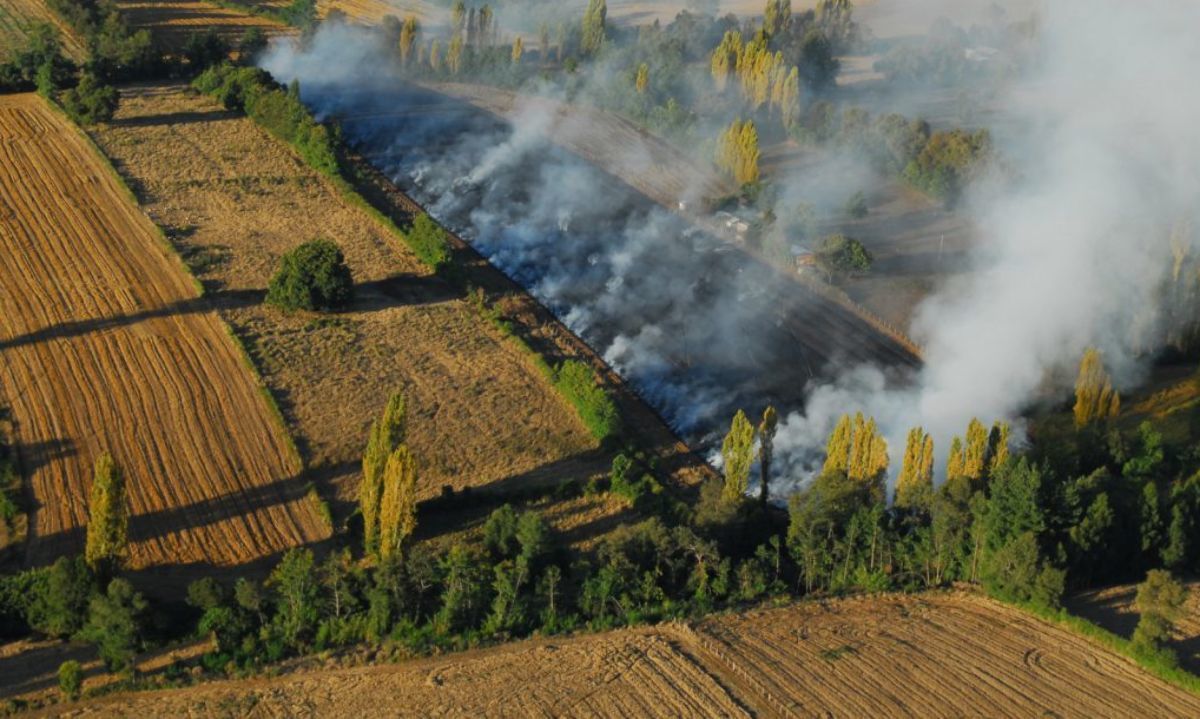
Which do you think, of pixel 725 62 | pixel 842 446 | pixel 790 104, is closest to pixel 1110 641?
pixel 842 446

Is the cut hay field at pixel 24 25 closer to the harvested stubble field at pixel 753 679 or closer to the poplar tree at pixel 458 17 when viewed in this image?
the poplar tree at pixel 458 17

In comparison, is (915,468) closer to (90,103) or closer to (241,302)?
(241,302)

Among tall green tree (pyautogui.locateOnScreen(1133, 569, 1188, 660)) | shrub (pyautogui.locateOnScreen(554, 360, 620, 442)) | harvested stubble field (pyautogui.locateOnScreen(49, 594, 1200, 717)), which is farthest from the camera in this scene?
shrub (pyautogui.locateOnScreen(554, 360, 620, 442))

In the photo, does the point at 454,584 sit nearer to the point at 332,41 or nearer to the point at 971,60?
the point at 332,41

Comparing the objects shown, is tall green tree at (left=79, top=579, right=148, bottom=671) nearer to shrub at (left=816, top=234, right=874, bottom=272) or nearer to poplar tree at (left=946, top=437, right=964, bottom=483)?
poplar tree at (left=946, top=437, right=964, bottom=483)

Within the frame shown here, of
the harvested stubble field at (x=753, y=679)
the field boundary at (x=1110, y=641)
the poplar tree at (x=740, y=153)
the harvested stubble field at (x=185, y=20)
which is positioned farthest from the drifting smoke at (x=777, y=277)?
the harvested stubble field at (x=753, y=679)

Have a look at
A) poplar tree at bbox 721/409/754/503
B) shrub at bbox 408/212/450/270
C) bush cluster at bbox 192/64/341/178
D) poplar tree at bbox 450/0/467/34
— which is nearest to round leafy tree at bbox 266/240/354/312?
shrub at bbox 408/212/450/270
